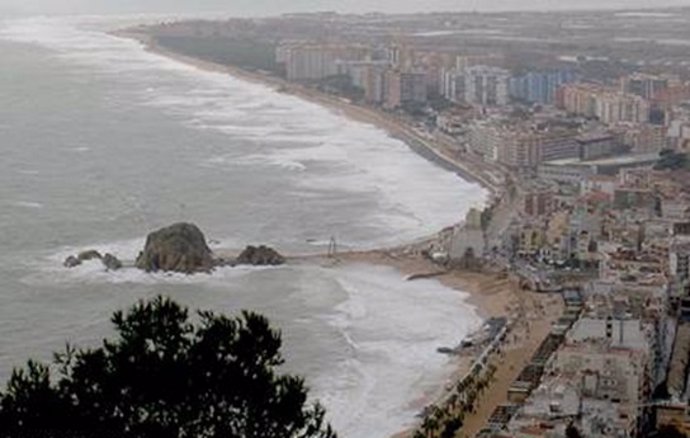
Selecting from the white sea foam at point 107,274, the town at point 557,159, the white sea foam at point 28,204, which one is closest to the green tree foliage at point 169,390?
the town at point 557,159

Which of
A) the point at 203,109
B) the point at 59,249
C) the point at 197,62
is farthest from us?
the point at 197,62

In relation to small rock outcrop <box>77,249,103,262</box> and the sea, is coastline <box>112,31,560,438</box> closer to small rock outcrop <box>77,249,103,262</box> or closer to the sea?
the sea

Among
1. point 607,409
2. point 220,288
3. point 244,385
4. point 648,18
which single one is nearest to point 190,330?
point 244,385

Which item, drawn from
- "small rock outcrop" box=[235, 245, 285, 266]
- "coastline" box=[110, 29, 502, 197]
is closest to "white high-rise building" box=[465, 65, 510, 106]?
"coastline" box=[110, 29, 502, 197]

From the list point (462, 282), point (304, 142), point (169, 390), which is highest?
A: point (169, 390)

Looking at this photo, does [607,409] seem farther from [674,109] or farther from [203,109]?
[203,109]

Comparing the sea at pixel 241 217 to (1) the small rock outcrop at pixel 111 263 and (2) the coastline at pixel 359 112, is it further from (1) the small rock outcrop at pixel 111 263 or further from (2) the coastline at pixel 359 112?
(2) the coastline at pixel 359 112

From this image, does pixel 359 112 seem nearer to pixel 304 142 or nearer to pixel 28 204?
pixel 304 142

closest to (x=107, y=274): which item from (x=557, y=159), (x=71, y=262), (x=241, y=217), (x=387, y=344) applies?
(x=71, y=262)

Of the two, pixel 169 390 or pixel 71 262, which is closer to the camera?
pixel 169 390
